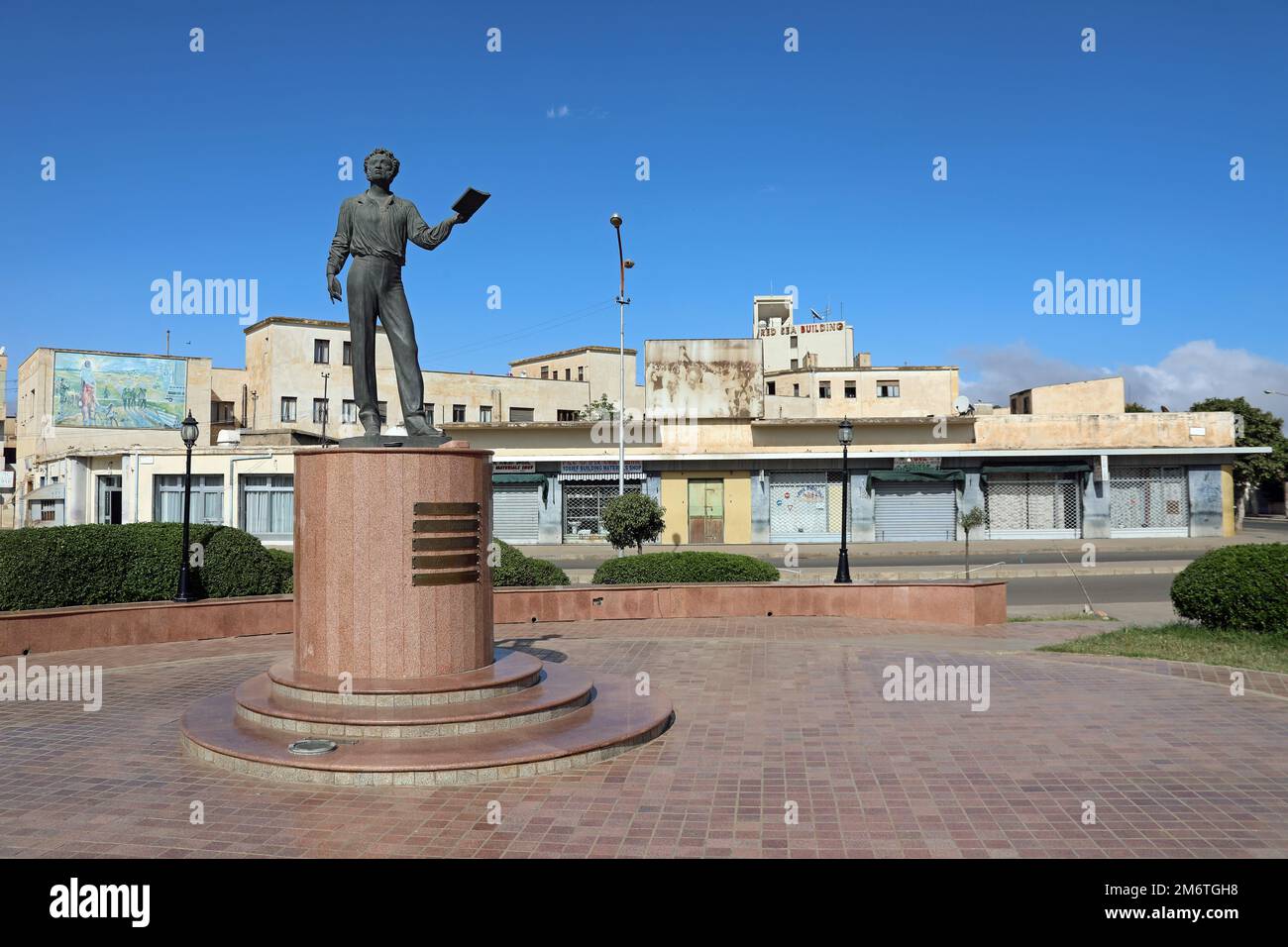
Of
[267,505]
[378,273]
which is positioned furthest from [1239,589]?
[267,505]

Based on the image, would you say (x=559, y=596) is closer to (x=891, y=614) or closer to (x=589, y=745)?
(x=891, y=614)

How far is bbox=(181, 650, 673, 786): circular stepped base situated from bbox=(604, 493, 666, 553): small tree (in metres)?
12.7

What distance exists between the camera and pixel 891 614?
1559 cm

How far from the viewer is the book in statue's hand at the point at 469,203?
8.77 meters

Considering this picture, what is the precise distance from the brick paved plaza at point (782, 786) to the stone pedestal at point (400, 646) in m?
0.54

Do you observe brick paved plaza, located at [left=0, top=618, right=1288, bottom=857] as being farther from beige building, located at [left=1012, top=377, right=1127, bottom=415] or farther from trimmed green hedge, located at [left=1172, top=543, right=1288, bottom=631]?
beige building, located at [left=1012, top=377, right=1127, bottom=415]

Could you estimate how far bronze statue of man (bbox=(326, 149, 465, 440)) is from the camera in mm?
9180

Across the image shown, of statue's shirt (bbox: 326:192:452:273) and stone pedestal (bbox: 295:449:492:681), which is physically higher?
statue's shirt (bbox: 326:192:452:273)

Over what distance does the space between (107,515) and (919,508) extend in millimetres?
30251

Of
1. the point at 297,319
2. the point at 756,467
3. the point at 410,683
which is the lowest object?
the point at 410,683

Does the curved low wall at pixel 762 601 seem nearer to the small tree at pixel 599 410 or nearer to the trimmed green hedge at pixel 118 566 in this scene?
the trimmed green hedge at pixel 118 566

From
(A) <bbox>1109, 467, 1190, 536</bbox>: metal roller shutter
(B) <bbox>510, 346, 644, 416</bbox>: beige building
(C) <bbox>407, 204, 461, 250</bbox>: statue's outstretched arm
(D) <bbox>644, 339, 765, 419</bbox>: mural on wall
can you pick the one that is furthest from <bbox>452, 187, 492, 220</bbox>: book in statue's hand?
(B) <bbox>510, 346, 644, 416</bbox>: beige building
